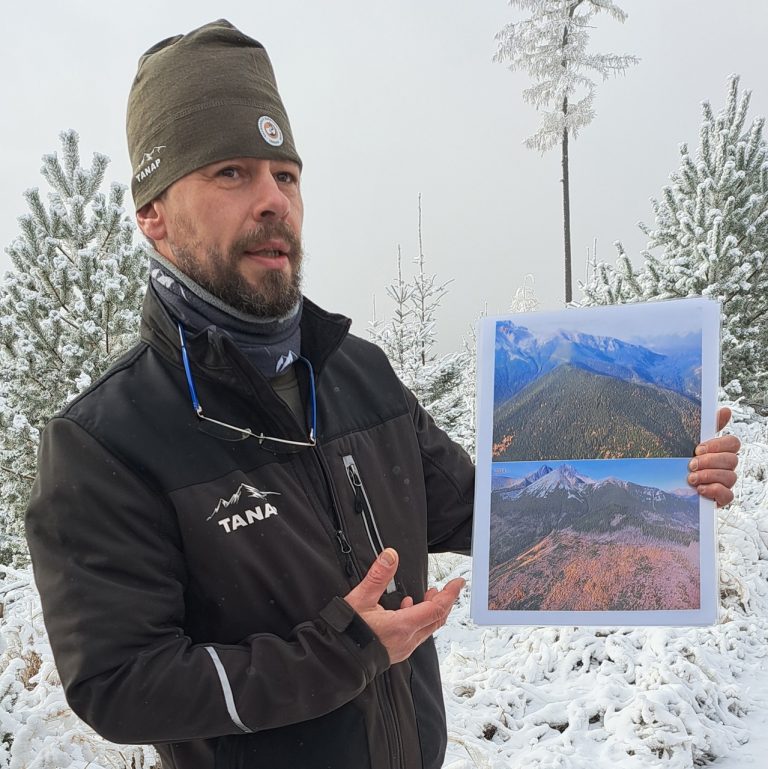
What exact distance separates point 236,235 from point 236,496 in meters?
0.62

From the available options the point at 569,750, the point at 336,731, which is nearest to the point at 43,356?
the point at 569,750

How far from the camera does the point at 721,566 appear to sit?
5375 mm

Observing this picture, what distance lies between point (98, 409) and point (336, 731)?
0.85 m

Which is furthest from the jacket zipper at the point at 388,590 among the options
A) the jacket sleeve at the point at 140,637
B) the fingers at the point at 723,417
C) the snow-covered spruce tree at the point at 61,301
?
the snow-covered spruce tree at the point at 61,301

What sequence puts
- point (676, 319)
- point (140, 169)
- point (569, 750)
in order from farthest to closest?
1. point (569, 750)
2. point (140, 169)
3. point (676, 319)

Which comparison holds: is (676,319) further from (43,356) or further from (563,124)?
(563,124)

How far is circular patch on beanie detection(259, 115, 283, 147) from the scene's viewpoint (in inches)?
66.7

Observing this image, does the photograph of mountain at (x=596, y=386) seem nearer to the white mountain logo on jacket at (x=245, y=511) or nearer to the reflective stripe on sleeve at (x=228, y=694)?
the white mountain logo on jacket at (x=245, y=511)

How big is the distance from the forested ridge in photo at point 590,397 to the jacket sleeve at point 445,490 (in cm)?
32

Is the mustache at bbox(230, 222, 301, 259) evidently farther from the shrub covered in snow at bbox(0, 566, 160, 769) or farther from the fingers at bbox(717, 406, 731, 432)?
the shrub covered in snow at bbox(0, 566, 160, 769)

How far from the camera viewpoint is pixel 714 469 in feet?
4.94

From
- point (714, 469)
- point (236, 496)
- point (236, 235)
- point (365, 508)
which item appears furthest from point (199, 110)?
point (714, 469)

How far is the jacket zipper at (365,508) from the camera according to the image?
1.60 metres

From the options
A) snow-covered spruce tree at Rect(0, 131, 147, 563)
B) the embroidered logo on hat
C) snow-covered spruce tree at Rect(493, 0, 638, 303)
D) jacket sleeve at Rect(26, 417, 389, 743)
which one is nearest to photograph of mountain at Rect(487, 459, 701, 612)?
jacket sleeve at Rect(26, 417, 389, 743)
